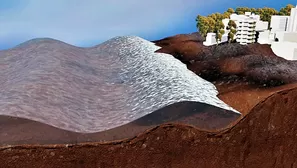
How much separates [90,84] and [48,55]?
6.29ft

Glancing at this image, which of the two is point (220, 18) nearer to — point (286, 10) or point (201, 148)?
point (286, 10)

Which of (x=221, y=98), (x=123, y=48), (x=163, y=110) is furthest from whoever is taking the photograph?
(x=123, y=48)

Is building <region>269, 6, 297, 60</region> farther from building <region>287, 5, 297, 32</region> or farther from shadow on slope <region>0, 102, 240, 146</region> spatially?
shadow on slope <region>0, 102, 240, 146</region>

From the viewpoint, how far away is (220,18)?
1484cm

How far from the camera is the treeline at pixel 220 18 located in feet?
44.7

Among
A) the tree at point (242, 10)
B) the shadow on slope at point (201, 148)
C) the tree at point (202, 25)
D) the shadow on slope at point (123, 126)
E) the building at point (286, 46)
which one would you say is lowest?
the shadow on slope at point (201, 148)

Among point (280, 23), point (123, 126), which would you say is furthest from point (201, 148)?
point (280, 23)

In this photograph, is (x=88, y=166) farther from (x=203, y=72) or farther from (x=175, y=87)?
(x=203, y=72)

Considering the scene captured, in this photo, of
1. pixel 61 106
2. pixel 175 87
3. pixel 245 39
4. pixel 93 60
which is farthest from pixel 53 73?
pixel 245 39

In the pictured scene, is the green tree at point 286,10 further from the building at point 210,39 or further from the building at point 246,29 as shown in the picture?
the building at point 210,39

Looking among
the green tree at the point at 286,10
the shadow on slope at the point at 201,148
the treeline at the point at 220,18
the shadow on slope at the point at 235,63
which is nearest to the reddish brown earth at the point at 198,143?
the shadow on slope at the point at 201,148

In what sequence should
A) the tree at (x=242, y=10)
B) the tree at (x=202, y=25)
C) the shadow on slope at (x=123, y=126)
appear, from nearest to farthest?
the shadow on slope at (x=123, y=126), the tree at (x=202, y=25), the tree at (x=242, y=10)

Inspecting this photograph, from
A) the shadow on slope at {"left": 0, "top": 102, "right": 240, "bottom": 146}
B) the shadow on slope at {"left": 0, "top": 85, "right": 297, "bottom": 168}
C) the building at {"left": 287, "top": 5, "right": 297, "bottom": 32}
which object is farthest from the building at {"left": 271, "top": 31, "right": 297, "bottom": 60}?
the shadow on slope at {"left": 0, "top": 102, "right": 240, "bottom": 146}

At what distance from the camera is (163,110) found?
5.68 m
